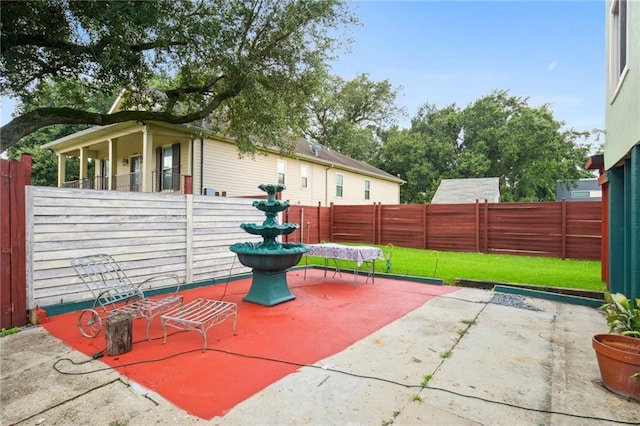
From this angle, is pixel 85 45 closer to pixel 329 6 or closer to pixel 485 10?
pixel 329 6

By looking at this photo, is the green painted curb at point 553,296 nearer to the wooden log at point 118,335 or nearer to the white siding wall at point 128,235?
the white siding wall at point 128,235

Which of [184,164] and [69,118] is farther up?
[69,118]

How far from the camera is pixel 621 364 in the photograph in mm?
2625

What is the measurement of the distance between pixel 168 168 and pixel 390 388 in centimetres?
1281

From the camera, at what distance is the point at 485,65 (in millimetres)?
14898

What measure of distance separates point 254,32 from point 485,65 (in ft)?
36.1

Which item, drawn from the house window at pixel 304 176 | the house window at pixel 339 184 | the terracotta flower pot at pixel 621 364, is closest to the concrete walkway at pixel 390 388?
the terracotta flower pot at pixel 621 364

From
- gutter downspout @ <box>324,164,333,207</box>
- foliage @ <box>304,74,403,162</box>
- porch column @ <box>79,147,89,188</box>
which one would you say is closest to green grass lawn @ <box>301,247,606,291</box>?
gutter downspout @ <box>324,164,333,207</box>

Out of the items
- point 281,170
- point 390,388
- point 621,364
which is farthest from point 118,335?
point 281,170

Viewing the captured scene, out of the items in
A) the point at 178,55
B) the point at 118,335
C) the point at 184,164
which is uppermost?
the point at 178,55

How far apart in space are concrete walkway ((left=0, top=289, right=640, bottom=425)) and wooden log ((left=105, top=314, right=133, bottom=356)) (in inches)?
8.6

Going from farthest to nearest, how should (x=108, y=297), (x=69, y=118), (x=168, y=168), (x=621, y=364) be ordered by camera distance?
(x=168, y=168) → (x=69, y=118) → (x=108, y=297) → (x=621, y=364)

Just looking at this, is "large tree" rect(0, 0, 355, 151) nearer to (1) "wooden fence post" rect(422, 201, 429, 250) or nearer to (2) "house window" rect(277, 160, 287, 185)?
(2) "house window" rect(277, 160, 287, 185)

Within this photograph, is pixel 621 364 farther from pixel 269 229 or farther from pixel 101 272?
pixel 101 272
